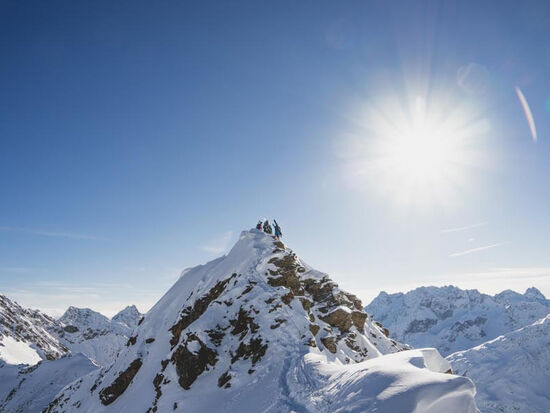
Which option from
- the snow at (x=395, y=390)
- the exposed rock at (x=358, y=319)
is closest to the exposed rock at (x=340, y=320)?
the exposed rock at (x=358, y=319)

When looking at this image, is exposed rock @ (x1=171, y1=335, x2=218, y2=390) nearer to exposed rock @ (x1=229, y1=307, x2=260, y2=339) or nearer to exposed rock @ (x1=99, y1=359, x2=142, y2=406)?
exposed rock @ (x1=229, y1=307, x2=260, y2=339)

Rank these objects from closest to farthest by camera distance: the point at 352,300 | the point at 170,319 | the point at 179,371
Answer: the point at 179,371
the point at 170,319
the point at 352,300

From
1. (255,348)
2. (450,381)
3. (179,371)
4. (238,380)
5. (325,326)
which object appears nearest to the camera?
(450,381)

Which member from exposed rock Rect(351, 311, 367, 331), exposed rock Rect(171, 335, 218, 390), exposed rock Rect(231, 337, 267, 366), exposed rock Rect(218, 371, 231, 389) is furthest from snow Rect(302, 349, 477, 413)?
exposed rock Rect(351, 311, 367, 331)

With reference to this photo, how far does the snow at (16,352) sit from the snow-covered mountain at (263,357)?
123 metres

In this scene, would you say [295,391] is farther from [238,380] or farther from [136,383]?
[136,383]

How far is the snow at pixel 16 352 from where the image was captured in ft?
450

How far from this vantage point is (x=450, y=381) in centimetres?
1362

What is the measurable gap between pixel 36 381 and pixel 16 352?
70.8m

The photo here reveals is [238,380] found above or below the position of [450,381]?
below

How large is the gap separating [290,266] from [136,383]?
21.8 metres

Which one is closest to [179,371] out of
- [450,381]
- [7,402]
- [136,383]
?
[136,383]

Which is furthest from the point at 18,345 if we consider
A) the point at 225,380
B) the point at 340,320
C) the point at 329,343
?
the point at 329,343

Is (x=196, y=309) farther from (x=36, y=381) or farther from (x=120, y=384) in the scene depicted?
(x=36, y=381)
